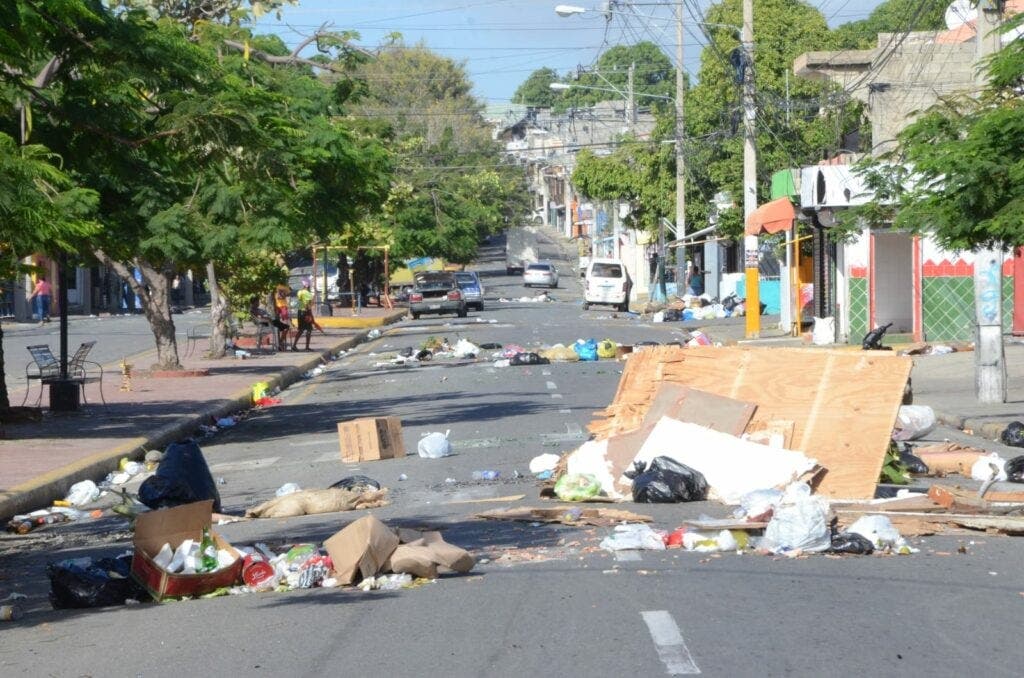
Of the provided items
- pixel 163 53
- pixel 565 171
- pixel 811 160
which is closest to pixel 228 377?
pixel 163 53

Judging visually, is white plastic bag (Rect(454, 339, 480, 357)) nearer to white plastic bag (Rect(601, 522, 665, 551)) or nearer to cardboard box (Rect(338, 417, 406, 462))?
cardboard box (Rect(338, 417, 406, 462))

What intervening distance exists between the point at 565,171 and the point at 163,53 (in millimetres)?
129339

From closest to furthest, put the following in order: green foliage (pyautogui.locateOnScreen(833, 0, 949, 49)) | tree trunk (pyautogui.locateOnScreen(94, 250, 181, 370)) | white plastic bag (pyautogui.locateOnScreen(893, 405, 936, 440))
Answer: white plastic bag (pyautogui.locateOnScreen(893, 405, 936, 440)) → tree trunk (pyautogui.locateOnScreen(94, 250, 181, 370)) → green foliage (pyautogui.locateOnScreen(833, 0, 949, 49))

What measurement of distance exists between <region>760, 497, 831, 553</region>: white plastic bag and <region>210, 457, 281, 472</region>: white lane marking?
813 centimetres

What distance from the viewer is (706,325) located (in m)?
45.2

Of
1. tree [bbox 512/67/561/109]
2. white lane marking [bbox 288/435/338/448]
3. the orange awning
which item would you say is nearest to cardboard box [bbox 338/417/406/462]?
white lane marking [bbox 288/435/338/448]

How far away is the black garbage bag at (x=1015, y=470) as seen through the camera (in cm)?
1288

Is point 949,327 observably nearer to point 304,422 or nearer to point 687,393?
point 304,422

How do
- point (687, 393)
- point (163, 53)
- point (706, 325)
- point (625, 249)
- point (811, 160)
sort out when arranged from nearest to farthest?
point (687, 393), point (163, 53), point (706, 325), point (811, 160), point (625, 249)

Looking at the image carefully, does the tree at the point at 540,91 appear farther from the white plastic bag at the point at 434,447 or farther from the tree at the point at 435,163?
the white plastic bag at the point at 434,447

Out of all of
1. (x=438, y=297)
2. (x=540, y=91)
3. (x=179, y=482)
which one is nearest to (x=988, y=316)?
(x=179, y=482)

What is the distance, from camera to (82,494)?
47.2ft

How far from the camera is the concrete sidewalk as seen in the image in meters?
14.8

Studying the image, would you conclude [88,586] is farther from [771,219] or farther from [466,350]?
[771,219]
